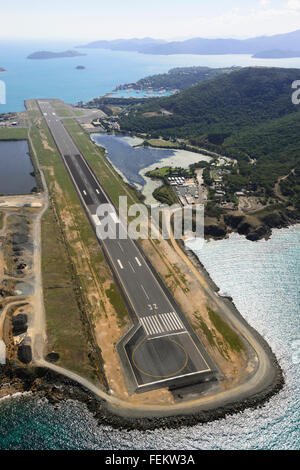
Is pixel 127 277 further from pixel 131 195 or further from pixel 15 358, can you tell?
pixel 131 195

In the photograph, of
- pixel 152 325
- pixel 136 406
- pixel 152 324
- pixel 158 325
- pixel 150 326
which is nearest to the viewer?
pixel 136 406

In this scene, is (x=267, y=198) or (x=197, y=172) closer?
(x=267, y=198)

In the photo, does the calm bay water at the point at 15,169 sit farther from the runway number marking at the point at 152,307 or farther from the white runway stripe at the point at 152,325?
the white runway stripe at the point at 152,325

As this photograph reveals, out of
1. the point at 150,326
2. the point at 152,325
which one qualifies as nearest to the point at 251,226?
the point at 152,325

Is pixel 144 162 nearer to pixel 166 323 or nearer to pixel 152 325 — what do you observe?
pixel 166 323

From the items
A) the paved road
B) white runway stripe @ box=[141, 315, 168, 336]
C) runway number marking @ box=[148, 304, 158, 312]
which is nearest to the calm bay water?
the paved road

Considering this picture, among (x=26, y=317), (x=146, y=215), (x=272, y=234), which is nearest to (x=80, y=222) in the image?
(x=146, y=215)

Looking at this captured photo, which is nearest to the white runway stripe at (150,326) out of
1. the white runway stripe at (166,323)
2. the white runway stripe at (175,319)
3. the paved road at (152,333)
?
the paved road at (152,333)
